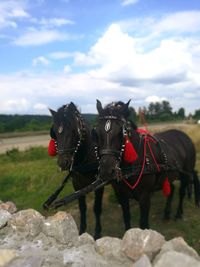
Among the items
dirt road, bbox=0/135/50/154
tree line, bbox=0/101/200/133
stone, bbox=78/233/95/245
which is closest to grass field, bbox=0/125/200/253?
stone, bbox=78/233/95/245

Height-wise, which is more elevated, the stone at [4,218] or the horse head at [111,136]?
the horse head at [111,136]

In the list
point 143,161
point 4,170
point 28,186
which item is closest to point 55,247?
point 143,161

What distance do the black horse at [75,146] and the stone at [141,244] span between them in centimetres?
238

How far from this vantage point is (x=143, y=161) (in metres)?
6.48

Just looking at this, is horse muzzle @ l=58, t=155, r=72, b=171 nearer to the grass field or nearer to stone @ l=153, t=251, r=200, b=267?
the grass field

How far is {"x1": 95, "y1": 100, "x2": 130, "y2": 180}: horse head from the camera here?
18.5ft

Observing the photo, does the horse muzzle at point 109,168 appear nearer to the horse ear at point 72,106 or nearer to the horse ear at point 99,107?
the horse ear at point 99,107

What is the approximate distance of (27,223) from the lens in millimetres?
4801

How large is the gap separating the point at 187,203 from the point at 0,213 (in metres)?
5.41

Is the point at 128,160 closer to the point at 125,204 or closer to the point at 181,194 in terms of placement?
the point at 125,204

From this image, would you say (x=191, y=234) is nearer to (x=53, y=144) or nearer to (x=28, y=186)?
(x=53, y=144)

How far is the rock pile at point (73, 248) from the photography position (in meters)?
3.91

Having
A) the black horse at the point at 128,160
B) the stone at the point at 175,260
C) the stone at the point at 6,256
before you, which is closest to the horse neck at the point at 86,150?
the black horse at the point at 128,160

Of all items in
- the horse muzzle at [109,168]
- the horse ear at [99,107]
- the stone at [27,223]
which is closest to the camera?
the stone at [27,223]
